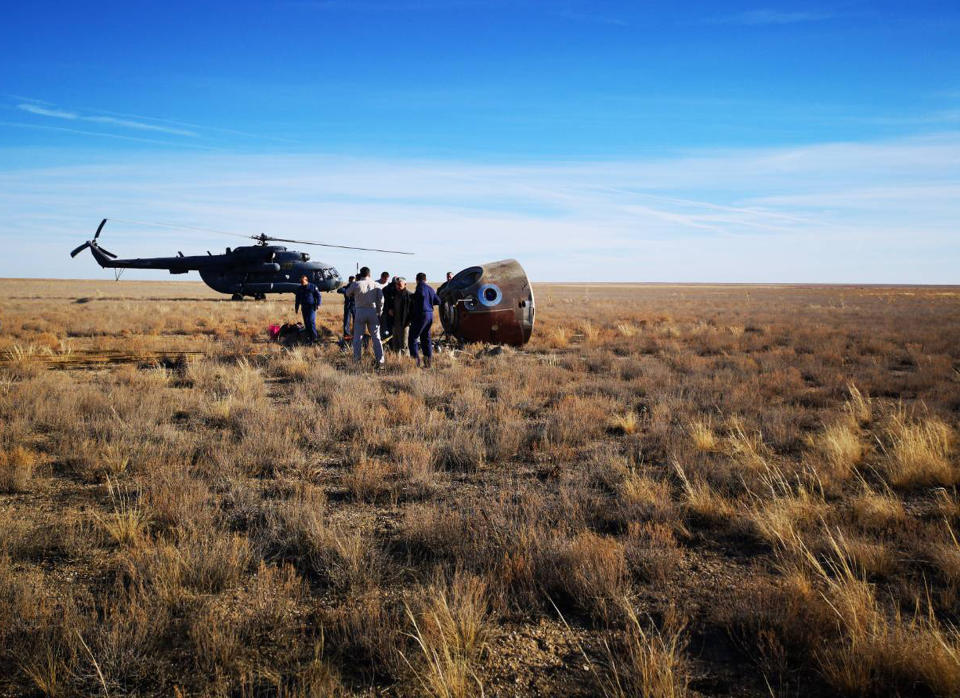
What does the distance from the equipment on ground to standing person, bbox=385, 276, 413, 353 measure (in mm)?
2288

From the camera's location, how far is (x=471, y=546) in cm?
416

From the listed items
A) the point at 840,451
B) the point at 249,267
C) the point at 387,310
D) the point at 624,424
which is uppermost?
the point at 249,267

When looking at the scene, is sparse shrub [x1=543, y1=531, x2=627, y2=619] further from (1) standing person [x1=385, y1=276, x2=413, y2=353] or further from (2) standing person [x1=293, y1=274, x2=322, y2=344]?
(2) standing person [x1=293, y1=274, x2=322, y2=344]

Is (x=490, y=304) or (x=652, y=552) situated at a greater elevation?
(x=490, y=304)

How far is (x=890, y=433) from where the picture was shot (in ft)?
23.7

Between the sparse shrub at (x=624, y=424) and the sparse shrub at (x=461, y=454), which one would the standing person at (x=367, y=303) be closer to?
the sparse shrub at (x=461, y=454)

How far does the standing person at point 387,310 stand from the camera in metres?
13.7

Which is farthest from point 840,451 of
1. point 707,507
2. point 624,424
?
point 624,424

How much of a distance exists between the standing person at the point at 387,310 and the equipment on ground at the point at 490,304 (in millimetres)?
1944

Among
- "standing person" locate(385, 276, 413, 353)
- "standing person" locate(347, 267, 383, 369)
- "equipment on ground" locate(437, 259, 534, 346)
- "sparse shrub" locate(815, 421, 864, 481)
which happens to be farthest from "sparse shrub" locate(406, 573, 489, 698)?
"equipment on ground" locate(437, 259, 534, 346)

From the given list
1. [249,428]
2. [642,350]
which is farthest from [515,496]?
[642,350]

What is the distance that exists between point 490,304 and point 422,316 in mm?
3409

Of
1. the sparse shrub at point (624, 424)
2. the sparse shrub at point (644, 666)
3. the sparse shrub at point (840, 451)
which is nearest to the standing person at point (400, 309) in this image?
the sparse shrub at point (624, 424)

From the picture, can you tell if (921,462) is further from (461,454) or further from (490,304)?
(490,304)
